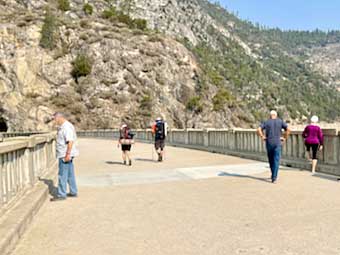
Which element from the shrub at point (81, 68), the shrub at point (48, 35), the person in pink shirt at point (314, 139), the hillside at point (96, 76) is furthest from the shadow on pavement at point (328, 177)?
the shrub at point (48, 35)

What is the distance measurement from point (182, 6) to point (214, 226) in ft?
528

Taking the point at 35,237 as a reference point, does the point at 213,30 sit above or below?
above

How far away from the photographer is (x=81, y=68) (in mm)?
70562

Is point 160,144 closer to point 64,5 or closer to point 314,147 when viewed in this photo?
point 314,147

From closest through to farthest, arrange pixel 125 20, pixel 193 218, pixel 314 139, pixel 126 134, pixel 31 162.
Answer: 1. pixel 193 218
2. pixel 31 162
3. pixel 314 139
4. pixel 126 134
5. pixel 125 20

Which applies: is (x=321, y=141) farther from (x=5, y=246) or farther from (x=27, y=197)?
(x=5, y=246)

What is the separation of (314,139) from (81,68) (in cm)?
6038

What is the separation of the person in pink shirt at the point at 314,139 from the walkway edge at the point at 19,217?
746cm

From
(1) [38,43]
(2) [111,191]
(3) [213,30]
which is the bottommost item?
(2) [111,191]

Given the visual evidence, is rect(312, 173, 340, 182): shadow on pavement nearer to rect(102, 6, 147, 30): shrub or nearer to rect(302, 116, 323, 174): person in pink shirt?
rect(302, 116, 323, 174): person in pink shirt

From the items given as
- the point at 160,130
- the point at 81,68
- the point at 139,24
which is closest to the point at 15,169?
the point at 160,130

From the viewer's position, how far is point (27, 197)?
8727mm

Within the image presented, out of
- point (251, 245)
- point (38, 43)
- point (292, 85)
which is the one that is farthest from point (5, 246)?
point (292, 85)

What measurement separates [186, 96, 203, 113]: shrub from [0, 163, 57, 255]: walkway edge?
6576cm
